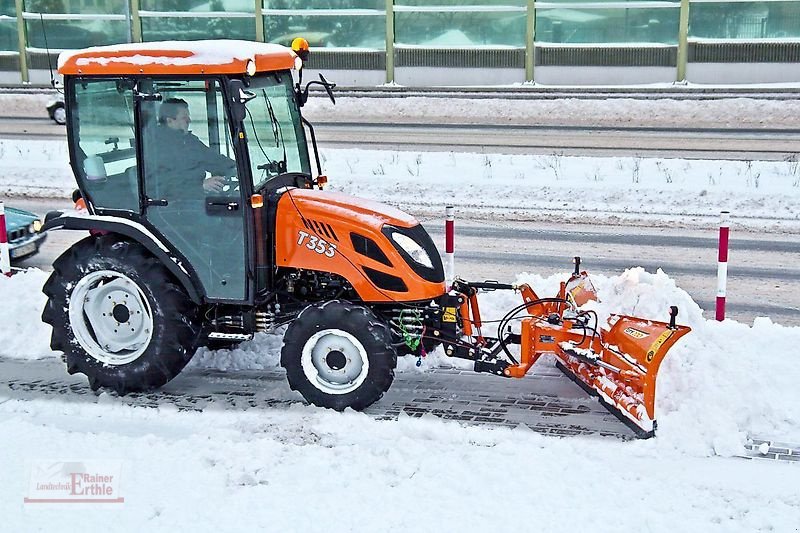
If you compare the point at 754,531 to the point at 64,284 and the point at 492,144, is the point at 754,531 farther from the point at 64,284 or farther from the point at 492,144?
the point at 492,144

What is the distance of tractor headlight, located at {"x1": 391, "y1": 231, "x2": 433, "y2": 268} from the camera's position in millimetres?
7078

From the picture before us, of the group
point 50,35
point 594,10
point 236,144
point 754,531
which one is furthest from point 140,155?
point 50,35

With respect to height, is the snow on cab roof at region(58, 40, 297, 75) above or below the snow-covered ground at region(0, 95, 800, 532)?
above

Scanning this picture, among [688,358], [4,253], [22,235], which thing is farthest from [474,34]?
[688,358]

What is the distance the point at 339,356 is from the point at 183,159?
185 cm

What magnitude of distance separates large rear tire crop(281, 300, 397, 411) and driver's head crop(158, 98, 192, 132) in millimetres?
1632

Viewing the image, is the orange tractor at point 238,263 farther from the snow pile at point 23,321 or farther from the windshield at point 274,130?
the snow pile at point 23,321

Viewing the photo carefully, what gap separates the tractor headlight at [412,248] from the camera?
23.2ft

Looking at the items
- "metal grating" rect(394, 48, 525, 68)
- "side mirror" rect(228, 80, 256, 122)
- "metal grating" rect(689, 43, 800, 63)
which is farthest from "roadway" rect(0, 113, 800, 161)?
"side mirror" rect(228, 80, 256, 122)

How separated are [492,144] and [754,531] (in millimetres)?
17650

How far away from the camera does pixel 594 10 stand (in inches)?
1277

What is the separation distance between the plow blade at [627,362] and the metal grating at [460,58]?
2726cm

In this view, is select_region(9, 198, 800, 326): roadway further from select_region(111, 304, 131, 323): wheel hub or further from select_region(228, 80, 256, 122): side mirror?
select_region(228, 80, 256, 122): side mirror

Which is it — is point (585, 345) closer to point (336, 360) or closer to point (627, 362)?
point (627, 362)
